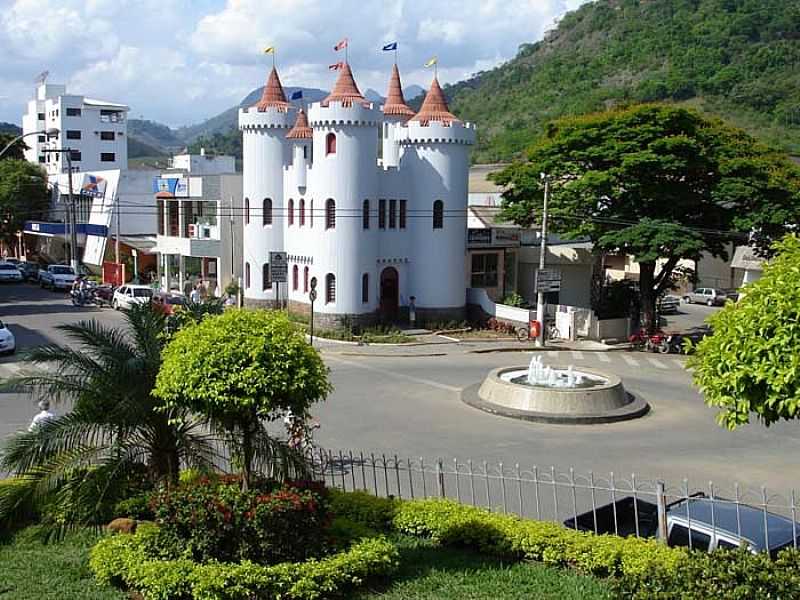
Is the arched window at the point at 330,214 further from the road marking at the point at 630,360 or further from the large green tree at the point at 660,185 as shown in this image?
the road marking at the point at 630,360

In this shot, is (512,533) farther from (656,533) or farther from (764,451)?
(764,451)

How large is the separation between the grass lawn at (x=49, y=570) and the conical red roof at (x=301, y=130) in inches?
1068

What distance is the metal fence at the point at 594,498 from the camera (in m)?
10.1

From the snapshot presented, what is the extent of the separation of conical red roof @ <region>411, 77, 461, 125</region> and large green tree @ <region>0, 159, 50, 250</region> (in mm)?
33882

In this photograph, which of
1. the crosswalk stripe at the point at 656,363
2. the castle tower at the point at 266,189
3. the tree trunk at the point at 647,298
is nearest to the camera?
the crosswalk stripe at the point at 656,363

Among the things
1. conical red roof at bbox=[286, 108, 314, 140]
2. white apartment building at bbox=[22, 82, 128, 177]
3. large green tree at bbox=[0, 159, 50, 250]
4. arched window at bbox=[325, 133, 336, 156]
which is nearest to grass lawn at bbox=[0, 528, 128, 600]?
arched window at bbox=[325, 133, 336, 156]

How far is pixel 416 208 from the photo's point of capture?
35188 millimetres

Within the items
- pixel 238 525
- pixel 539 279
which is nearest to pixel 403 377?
pixel 539 279

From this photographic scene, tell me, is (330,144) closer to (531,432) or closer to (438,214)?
(438,214)

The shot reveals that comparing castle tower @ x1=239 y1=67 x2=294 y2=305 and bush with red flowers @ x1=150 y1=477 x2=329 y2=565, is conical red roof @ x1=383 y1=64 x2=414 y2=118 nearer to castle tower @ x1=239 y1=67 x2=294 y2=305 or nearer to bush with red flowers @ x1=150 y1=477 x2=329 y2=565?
castle tower @ x1=239 y1=67 x2=294 y2=305

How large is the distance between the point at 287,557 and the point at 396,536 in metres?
2.32

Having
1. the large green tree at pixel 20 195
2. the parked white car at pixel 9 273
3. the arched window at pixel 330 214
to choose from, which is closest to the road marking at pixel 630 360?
the arched window at pixel 330 214

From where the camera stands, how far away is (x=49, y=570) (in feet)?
32.1

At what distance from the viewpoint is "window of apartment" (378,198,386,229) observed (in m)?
34.7
